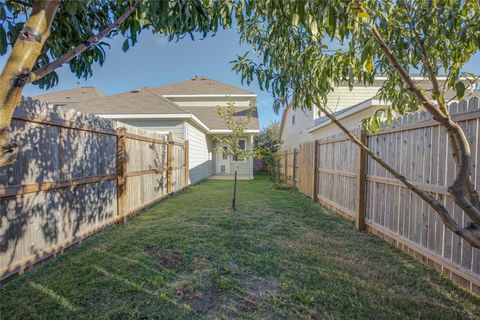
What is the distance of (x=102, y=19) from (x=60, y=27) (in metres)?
0.40

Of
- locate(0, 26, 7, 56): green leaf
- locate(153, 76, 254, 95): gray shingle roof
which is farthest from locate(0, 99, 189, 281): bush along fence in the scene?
locate(153, 76, 254, 95): gray shingle roof

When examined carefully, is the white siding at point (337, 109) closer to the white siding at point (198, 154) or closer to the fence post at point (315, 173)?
the fence post at point (315, 173)

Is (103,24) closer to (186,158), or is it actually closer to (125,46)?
(125,46)

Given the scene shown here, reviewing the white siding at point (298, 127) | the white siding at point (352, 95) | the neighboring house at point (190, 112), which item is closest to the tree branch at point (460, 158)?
the neighboring house at point (190, 112)

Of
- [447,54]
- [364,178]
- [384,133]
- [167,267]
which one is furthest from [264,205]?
[447,54]

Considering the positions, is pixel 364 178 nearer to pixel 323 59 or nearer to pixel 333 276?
pixel 333 276

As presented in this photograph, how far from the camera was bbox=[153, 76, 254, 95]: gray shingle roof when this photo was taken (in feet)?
63.7

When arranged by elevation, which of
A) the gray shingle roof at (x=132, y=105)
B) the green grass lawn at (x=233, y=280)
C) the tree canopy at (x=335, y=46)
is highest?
the gray shingle roof at (x=132, y=105)

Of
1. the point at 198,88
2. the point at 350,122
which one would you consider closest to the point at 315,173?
the point at 350,122

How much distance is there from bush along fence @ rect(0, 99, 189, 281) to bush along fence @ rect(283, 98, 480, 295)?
4611mm

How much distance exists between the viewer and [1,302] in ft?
8.13

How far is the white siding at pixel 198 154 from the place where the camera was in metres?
11.8

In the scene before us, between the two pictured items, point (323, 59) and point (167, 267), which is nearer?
point (323, 59)

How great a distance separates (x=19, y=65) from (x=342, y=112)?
9.72 m
